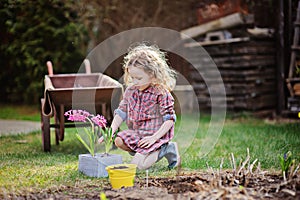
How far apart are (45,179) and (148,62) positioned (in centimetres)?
123

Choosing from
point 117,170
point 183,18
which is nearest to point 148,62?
point 117,170

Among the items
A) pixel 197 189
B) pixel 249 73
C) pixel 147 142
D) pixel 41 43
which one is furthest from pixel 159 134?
pixel 41 43

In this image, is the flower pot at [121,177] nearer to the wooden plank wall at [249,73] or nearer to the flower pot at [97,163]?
the flower pot at [97,163]

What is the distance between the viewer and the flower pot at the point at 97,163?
3.89 meters

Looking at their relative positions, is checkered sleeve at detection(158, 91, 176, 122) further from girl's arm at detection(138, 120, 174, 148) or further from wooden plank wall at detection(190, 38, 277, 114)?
wooden plank wall at detection(190, 38, 277, 114)

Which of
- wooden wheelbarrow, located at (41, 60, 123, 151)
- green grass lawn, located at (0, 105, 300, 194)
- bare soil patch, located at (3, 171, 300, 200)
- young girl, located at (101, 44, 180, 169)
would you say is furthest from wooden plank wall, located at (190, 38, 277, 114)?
bare soil patch, located at (3, 171, 300, 200)

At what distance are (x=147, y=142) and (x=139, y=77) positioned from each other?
529 mm

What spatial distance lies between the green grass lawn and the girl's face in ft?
2.34

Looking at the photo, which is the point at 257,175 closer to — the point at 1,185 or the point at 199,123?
the point at 1,185

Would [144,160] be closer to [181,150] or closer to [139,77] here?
[139,77]

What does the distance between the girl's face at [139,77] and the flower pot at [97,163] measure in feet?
2.12

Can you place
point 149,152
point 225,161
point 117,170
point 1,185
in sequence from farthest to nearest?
point 225,161, point 149,152, point 1,185, point 117,170

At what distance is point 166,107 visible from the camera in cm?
415

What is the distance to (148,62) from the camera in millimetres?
4141
